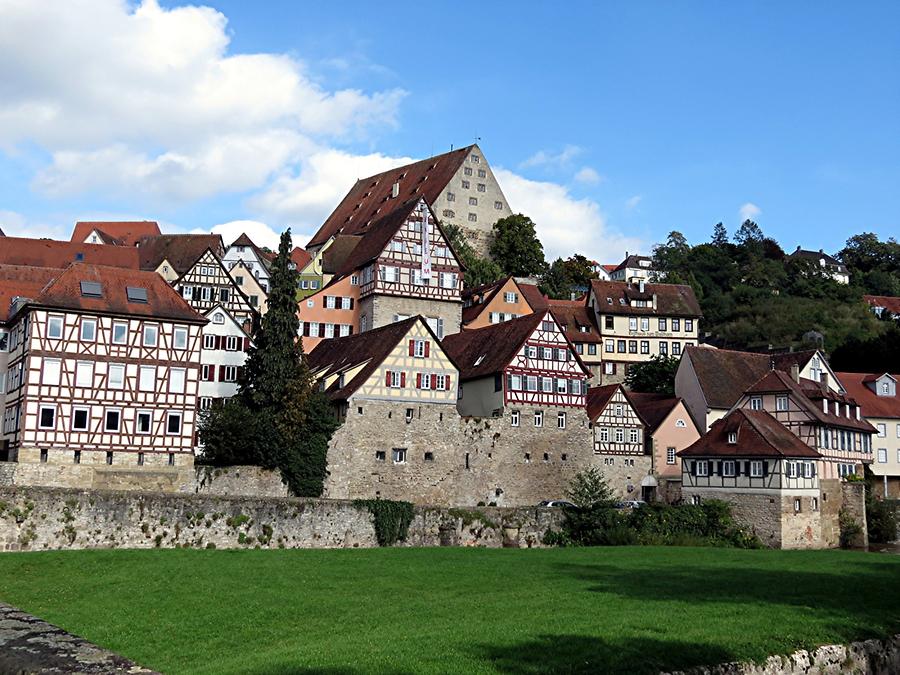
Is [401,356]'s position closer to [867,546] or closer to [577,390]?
[577,390]

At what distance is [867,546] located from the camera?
173 ft

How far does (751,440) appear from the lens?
164 feet

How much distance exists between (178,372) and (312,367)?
11792 millimetres

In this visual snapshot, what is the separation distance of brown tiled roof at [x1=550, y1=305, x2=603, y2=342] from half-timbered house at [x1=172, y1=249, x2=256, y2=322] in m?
25.1

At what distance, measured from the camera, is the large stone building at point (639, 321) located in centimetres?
7969

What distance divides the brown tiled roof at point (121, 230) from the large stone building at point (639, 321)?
134 feet

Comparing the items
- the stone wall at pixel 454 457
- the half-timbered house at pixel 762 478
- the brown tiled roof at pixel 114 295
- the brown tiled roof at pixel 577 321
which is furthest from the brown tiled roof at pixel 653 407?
the brown tiled roof at pixel 114 295

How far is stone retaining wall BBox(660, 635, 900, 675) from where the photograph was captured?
16312 mm

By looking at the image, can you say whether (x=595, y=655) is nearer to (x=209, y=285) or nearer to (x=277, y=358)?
(x=277, y=358)

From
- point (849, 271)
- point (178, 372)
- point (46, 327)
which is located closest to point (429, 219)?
point (178, 372)

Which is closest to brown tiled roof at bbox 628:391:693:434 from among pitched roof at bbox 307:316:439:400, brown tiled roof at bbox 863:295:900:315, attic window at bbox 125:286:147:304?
pitched roof at bbox 307:316:439:400

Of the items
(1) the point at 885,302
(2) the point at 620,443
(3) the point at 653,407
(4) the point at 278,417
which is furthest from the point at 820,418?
(1) the point at 885,302

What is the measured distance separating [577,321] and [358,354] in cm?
3036

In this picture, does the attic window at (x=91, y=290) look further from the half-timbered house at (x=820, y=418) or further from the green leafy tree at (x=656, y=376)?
the green leafy tree at (x=656, y=376)
